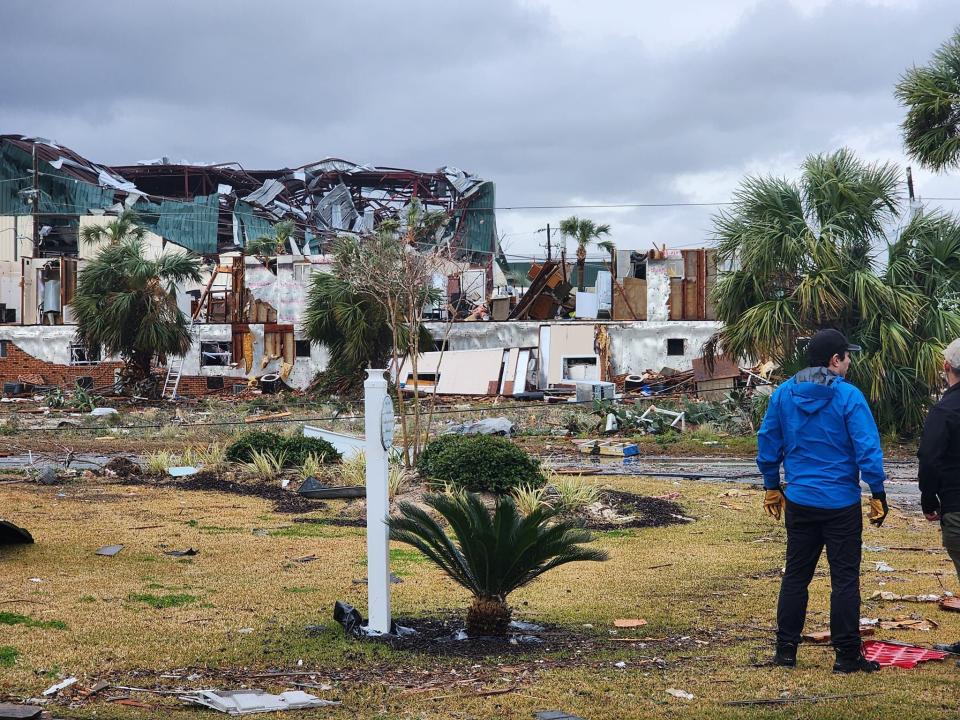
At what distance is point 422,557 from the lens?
31.6 ft

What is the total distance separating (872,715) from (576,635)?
2297mm

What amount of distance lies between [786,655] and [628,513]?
6.69 metres

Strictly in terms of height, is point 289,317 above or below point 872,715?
above

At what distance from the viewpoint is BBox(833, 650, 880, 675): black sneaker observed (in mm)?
5125

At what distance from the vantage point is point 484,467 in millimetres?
12156

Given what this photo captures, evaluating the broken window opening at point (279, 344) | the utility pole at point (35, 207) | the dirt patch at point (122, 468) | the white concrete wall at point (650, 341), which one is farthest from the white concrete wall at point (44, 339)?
the dirt patch at point (122, 468)

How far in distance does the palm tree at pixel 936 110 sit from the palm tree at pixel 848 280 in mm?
1749

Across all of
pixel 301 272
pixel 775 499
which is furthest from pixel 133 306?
pixel 775 499

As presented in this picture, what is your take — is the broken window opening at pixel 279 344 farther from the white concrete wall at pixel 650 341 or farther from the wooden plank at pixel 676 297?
the wooden plank at pixel 676 297

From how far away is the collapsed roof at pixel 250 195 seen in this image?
5625 cm

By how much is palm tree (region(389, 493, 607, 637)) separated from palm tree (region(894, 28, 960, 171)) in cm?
1243

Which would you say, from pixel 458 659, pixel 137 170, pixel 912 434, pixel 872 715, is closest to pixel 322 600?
pixel 458 659

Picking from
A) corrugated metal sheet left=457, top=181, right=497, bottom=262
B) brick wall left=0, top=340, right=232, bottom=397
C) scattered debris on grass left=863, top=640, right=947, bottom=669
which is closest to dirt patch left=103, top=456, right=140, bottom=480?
scattered debris on grass left=863, top=640, right=947, bottom=669

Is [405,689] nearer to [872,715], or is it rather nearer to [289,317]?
[872,715]
